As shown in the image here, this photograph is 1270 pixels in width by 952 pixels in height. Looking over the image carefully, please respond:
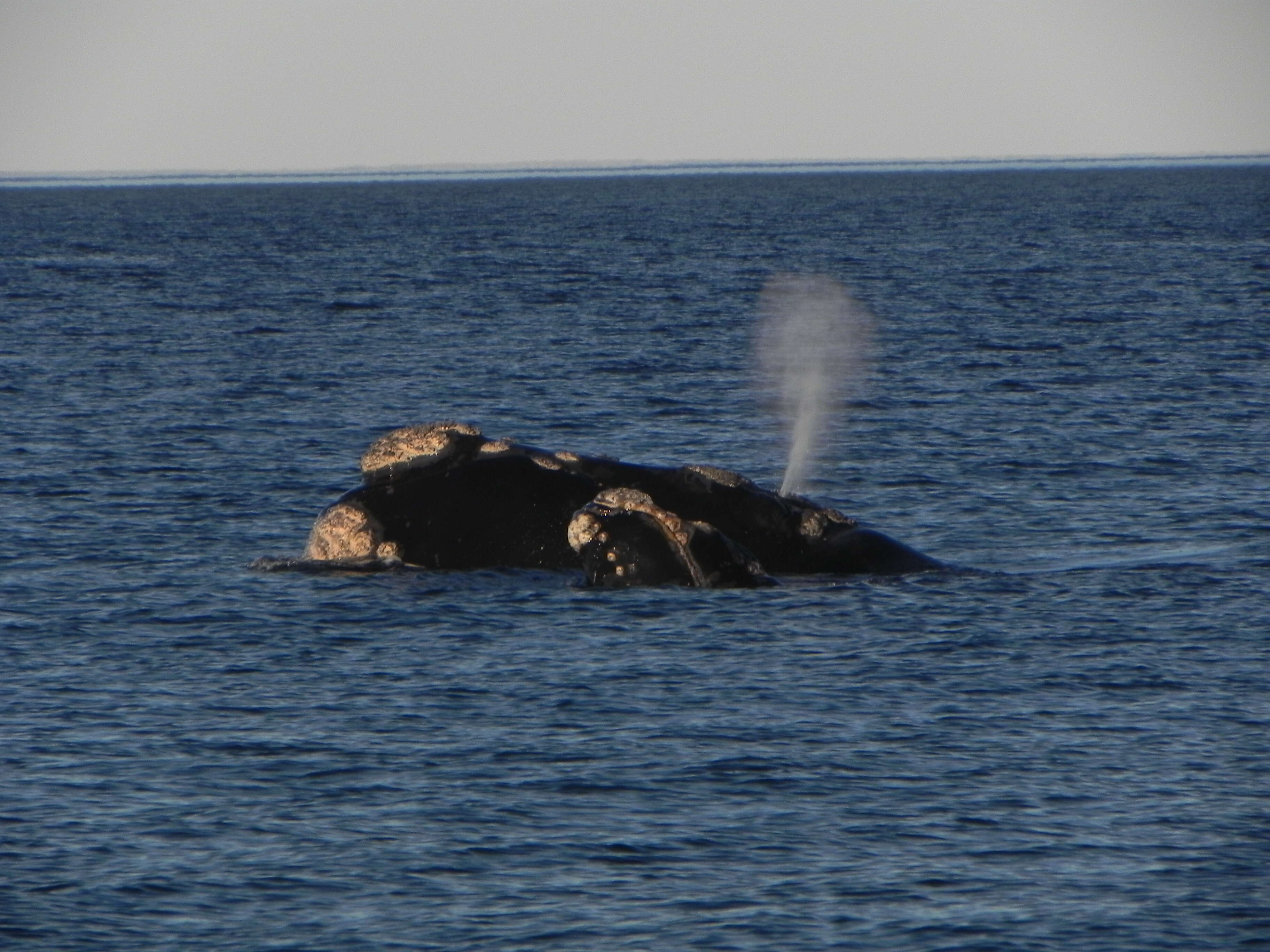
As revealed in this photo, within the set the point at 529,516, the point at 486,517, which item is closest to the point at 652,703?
the point at 529,516

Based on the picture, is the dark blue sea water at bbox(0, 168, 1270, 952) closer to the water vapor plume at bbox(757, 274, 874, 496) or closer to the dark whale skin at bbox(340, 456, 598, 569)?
the dark whale skin at bbox(340, 456, 598, 569)

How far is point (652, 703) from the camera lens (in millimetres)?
21969

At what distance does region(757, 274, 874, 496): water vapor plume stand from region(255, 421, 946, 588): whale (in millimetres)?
1205

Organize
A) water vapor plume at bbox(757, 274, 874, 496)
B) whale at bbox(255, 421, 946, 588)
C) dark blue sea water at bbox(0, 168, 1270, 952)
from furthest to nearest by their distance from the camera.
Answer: water vapor plume at bbox(757, 274, 874, 496)
whale at bbox(255, 421, 946, 588)
dark blue sea water at bbox(0, 168, 1270, 952)

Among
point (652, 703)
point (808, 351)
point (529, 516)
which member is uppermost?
point (529, 516)

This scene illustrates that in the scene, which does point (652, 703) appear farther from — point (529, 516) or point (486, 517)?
point (486, 517)

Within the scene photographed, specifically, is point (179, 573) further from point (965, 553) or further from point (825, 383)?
point (825, 383)

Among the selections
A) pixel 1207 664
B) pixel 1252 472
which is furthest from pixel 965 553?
pixel 1252 472

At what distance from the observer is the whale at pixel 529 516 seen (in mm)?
28922

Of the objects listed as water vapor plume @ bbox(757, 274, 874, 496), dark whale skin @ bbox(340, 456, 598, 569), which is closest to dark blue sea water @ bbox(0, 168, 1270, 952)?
dark whale skin @ bbox(340, 456, 598, 569)

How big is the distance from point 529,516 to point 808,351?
61.3 m

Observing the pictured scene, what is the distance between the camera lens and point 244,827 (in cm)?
1795

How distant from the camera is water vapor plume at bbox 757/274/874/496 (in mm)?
47812

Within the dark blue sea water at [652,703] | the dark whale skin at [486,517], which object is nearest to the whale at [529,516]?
the dark whale skin at [486,517]
